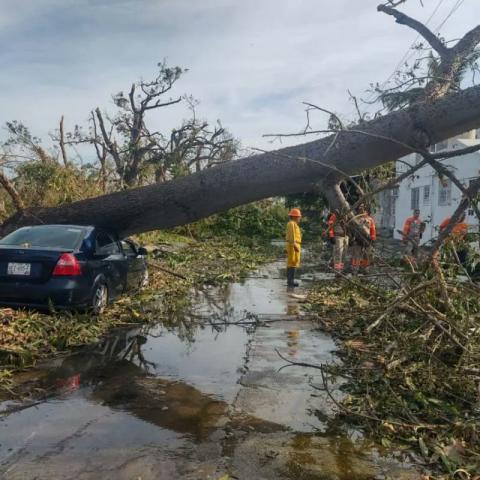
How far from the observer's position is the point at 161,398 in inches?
202

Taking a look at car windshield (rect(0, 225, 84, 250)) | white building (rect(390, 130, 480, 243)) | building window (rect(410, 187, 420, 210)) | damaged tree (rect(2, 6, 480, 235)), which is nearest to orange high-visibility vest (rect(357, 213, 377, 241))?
damaged tree (rect(2, 6, 480, 235))

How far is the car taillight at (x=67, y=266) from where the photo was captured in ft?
24.7

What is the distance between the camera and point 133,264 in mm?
10219

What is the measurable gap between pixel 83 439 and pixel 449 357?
3464 mm

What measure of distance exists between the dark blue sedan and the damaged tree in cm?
76

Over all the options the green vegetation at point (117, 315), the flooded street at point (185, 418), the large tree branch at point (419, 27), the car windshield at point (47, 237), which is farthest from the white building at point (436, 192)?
the flooded street at point (185, 418)

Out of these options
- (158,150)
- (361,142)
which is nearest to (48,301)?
(361,142)

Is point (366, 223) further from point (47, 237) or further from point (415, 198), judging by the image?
point (415, 198)

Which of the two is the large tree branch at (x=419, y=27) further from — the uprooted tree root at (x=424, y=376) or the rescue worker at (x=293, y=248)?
the rescue worker at (x=293, y=248)

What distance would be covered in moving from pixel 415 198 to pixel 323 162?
2149cm

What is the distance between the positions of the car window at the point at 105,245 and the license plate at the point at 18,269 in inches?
46.9

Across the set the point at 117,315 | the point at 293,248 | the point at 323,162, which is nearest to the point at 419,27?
the point at 323,162

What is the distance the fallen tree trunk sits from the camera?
5.64 m

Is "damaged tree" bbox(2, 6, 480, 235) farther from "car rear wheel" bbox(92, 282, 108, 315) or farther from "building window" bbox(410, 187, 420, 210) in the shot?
"building window" bbox(410, 187, 420, 210)
